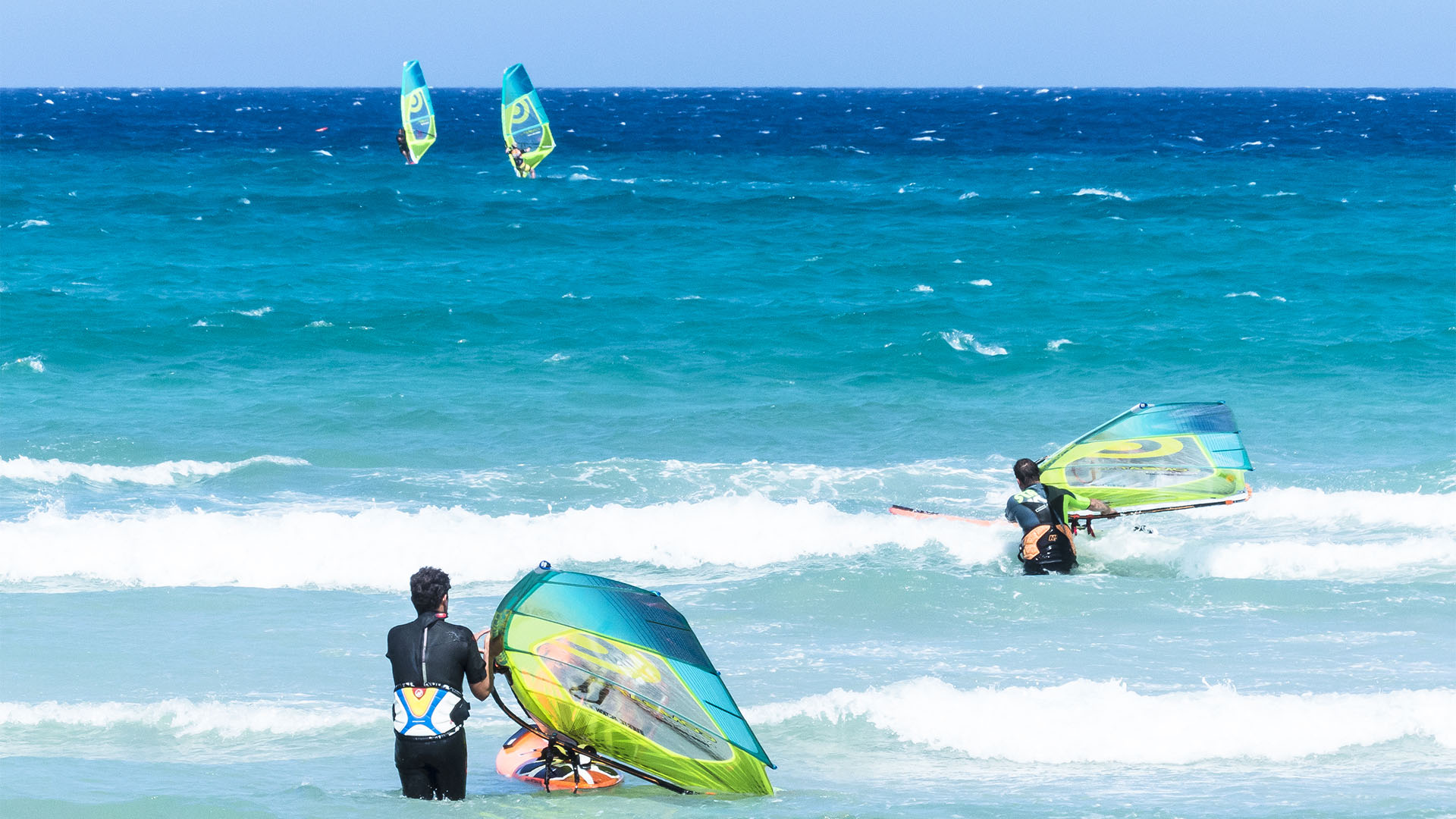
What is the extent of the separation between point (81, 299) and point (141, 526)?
14108 millimetres

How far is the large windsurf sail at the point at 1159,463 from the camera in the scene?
10812 mm

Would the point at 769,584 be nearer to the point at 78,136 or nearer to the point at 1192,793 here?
the point at 1192,793

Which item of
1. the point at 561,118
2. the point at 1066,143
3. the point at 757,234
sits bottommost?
the point at 757,234

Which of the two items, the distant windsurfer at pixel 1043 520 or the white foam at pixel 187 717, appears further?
the distant windsurfer at pixel 1043 520

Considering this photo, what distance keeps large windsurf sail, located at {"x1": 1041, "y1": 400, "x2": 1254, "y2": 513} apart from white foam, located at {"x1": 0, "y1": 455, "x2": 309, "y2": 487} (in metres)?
8.65

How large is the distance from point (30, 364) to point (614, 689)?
56.5ft

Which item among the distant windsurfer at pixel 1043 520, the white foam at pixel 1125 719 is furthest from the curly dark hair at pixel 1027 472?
the white foam at pixel 1125 719

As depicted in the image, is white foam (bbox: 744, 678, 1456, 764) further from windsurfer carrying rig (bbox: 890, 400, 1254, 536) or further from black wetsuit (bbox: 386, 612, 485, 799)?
windsurfer carrying rig (bbox: 890, 400, 1254, 536)

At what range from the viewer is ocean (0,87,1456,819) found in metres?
7.33

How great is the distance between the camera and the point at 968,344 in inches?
859

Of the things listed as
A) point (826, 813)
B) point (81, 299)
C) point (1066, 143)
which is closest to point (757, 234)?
point (81, 299)

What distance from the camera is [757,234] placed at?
32406 millimetres

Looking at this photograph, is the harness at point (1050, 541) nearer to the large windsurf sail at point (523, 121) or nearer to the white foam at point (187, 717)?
the white foam at point (187, 717)

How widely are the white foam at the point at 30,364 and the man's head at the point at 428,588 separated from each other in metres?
16.4
